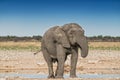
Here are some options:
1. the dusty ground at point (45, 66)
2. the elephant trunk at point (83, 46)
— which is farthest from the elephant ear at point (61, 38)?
the dusty ground at point (45, 66)

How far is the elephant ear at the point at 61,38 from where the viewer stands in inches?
1025

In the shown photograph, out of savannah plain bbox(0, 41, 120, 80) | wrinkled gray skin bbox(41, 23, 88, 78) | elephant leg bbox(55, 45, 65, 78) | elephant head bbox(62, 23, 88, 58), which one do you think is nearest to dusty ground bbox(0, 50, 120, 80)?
savannah plain bbox(0, 41, 120, 80)

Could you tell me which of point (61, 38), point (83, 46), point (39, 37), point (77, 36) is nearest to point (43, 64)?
point (61, 38)

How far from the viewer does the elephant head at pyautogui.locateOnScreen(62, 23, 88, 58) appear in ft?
84.1

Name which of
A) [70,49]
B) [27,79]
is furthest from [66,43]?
[27,79]

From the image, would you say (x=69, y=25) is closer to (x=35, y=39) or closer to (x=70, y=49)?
(x=70, y=49)

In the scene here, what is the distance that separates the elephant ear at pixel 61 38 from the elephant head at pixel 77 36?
162 millimetres

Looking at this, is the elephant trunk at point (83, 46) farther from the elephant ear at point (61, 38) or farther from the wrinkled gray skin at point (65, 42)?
the elephant ear at point (61, 38)

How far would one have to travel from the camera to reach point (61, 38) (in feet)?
85.8

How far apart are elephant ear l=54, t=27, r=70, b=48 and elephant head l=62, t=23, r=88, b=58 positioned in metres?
0.16

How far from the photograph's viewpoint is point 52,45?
26750 millimetres

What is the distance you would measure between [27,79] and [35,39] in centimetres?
8780

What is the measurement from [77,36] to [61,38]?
0.70m

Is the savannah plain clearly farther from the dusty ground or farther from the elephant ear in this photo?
the elephant ear
